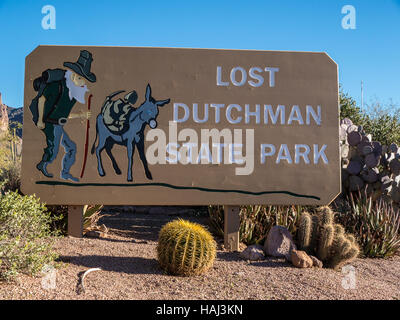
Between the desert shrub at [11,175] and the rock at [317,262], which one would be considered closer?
the rock at [317,262]

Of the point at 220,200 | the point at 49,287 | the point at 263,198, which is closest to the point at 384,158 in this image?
the point at 263,198

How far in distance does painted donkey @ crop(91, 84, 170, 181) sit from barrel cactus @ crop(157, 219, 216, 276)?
5.80 ft

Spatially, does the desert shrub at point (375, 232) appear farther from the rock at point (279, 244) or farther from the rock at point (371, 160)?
the rock at point (279, 244)

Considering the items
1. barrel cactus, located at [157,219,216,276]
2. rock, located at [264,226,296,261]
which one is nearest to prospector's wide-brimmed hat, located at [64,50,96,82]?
barrel cactus, located at [157,219,216,276]

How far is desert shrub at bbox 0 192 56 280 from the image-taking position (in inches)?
165

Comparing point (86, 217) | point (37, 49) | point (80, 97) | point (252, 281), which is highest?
point (37, 49)

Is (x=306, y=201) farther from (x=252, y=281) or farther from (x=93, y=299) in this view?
(x=93, y=299)

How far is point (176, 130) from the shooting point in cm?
662

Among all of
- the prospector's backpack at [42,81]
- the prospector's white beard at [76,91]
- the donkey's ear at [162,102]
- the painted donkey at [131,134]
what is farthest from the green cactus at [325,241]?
the prospector's backpack at [42,81]

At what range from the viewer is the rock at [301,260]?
18.4ft

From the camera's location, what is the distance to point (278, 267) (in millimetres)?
5629

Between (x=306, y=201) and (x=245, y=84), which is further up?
(x=245, y=84)

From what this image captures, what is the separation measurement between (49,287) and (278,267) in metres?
3.24

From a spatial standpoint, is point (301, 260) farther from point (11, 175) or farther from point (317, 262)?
point (11, 175)
